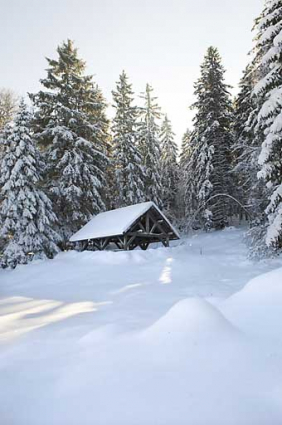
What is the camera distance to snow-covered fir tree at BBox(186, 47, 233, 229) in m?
26.4

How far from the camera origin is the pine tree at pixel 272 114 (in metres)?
11.6

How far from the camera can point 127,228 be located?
17656 millimetres

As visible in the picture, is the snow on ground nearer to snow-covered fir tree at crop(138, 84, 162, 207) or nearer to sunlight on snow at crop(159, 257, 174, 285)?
sunlight on snow at crop(159, 257, 174, 285)

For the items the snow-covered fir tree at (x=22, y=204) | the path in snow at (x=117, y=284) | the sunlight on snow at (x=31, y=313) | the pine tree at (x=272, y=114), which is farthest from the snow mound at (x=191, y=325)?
the snow-covered fir tree at (x=22, y=204)

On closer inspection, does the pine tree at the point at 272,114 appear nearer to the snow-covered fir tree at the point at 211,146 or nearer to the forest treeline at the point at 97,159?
the forest treeline at the point at 97,159

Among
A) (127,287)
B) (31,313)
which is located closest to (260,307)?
(31,313)

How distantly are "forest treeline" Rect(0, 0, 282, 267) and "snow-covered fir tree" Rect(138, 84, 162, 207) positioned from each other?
10cm

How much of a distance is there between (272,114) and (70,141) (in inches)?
643

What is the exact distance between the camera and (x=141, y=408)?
3412 mm

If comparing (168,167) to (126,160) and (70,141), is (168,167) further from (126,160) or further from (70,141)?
(70,141)

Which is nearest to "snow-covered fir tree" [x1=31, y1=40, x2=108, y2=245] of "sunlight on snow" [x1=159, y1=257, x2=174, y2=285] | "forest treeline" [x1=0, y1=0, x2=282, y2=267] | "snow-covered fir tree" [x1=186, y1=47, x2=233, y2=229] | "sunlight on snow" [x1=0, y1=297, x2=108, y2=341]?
"forest treeline" [x1=0, y1=0, x2=282, y2=267]

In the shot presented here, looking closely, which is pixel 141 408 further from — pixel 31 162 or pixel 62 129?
pixel 62 129

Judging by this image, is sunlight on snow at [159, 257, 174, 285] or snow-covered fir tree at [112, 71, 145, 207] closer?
sunlight on snow at [159, 257, 174, 285]

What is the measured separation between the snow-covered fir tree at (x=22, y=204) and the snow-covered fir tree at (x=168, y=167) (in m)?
17.1
